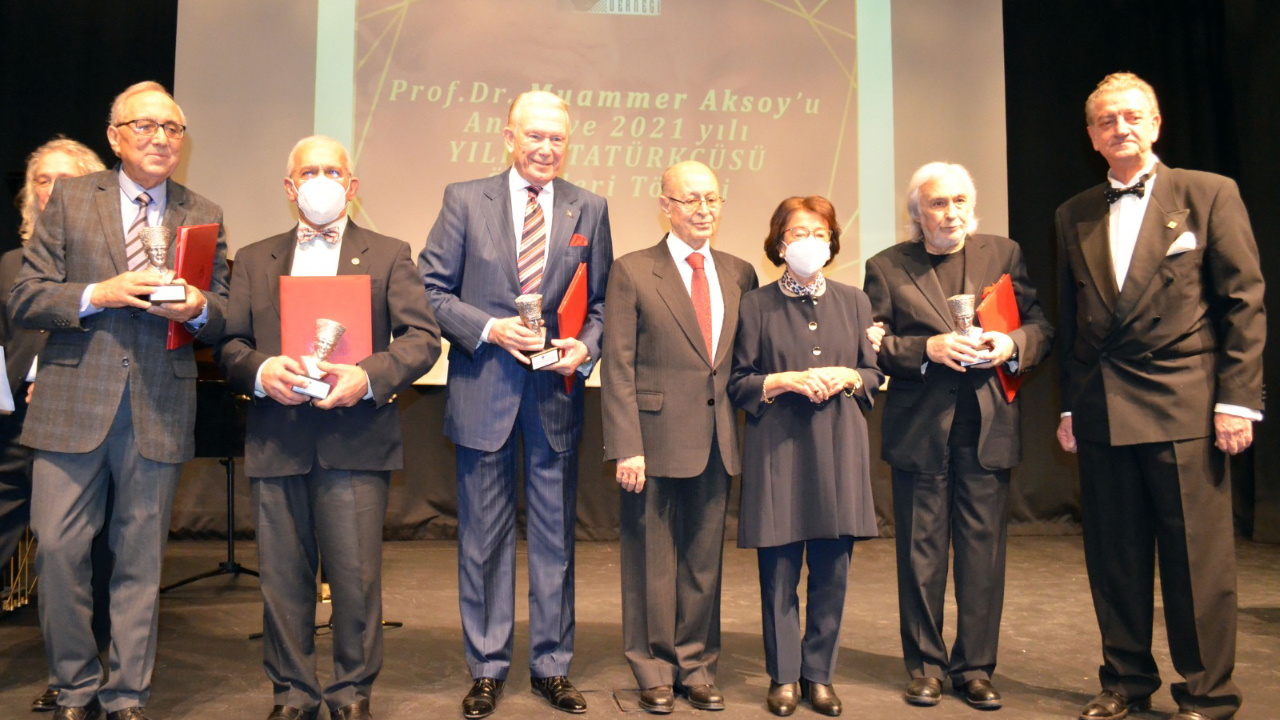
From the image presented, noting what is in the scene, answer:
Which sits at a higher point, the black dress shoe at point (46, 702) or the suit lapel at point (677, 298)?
the suit lapel at point (677, 298)

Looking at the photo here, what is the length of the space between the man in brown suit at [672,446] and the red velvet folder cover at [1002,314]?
805 millimetres

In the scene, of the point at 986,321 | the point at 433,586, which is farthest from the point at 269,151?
the point at 986,321

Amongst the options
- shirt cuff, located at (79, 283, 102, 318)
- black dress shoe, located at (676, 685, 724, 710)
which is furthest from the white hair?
shirt cuff, located at (79, 283, 102, 318)

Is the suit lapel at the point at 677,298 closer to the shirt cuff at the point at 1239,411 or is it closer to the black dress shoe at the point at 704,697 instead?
the black dress shoe at the point at 704,697

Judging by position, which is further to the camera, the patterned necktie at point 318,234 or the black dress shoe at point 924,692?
the black dress shoe at point 924,692

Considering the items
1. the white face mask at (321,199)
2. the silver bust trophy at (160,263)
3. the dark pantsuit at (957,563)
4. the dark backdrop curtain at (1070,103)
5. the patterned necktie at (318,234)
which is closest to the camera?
the silver bust trophy at (160,263)

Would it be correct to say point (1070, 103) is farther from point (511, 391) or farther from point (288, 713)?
point (288, 713)

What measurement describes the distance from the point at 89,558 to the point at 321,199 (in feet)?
3.86

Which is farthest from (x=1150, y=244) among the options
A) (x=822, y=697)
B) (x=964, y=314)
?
(x=822, y=697)

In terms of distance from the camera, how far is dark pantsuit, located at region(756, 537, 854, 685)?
9.72 feet

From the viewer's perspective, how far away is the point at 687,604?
9.91ft

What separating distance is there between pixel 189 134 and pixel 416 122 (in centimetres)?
128

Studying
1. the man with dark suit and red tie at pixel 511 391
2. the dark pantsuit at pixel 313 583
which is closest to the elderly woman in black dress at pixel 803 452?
the man with dark suit and red tie at pixel 511 391

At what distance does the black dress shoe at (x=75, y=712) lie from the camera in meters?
2.66
